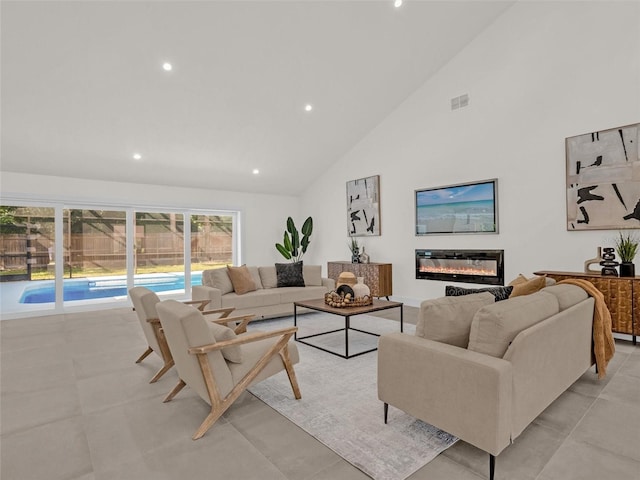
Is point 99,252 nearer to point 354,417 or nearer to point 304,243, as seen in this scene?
point 304,243

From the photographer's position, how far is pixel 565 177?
467 cm

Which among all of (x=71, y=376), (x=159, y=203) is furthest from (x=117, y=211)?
(x=71, y=376)

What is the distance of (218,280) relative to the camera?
529cm

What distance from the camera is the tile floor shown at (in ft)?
6.28

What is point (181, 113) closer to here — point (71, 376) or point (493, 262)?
point (71, 376)

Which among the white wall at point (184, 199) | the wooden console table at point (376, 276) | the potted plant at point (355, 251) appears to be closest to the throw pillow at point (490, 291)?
the wooden console table at point (376, 276)

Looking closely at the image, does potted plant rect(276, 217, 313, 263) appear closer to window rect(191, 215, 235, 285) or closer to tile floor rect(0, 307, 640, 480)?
window rect(191, 215, 235, 285)

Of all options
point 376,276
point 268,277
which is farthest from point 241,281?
point 376,276

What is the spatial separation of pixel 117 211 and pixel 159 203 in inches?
30.9

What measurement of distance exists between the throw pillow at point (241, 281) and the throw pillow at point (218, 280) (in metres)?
0.08

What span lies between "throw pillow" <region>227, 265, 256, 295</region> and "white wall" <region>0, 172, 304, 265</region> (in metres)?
3.14

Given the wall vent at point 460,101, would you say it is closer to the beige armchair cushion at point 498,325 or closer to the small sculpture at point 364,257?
the small sculpture at point 364,257

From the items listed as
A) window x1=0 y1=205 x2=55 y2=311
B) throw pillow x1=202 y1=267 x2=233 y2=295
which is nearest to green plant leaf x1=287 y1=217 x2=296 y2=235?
throw pillow x1=202 y1=267 x2=233 y2=295

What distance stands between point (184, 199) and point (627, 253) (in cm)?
751
